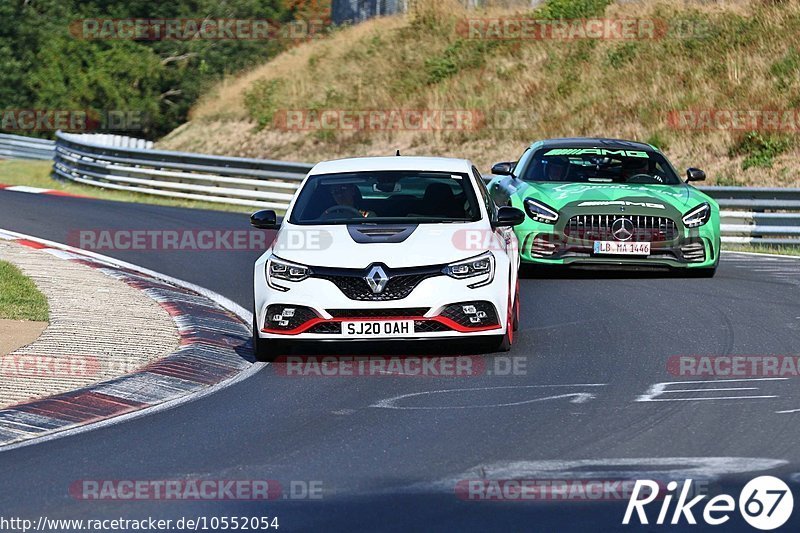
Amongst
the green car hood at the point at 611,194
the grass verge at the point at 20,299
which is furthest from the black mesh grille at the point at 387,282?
the green car hood at the point at 611,194

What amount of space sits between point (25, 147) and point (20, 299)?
111 feet

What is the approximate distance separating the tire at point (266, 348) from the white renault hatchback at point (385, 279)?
1 centimetres

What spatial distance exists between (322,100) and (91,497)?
118 ft

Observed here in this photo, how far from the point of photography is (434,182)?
37.6ft

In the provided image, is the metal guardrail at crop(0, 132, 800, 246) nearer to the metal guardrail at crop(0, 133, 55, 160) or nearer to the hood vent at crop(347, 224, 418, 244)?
the hood vent at crop(347, 224, 418, 244)

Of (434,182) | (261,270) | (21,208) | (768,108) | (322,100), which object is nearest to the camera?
(261,270)

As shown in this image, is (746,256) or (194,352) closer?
(194,352)

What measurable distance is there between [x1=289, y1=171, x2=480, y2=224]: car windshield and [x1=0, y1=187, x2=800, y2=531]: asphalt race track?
42.9 inches

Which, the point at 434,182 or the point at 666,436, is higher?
the point at 434,182

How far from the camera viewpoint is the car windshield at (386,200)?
11.1m

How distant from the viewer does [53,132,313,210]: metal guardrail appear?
25672 mm

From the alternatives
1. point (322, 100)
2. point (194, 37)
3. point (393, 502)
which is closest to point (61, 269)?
point (393, 502)

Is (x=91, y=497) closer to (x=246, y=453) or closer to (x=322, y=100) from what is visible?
(x=246, y=453)

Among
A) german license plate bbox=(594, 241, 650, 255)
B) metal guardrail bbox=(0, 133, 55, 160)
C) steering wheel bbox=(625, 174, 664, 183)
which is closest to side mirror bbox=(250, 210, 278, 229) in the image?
german license plate bbox=(594, 241, 650, 255)
